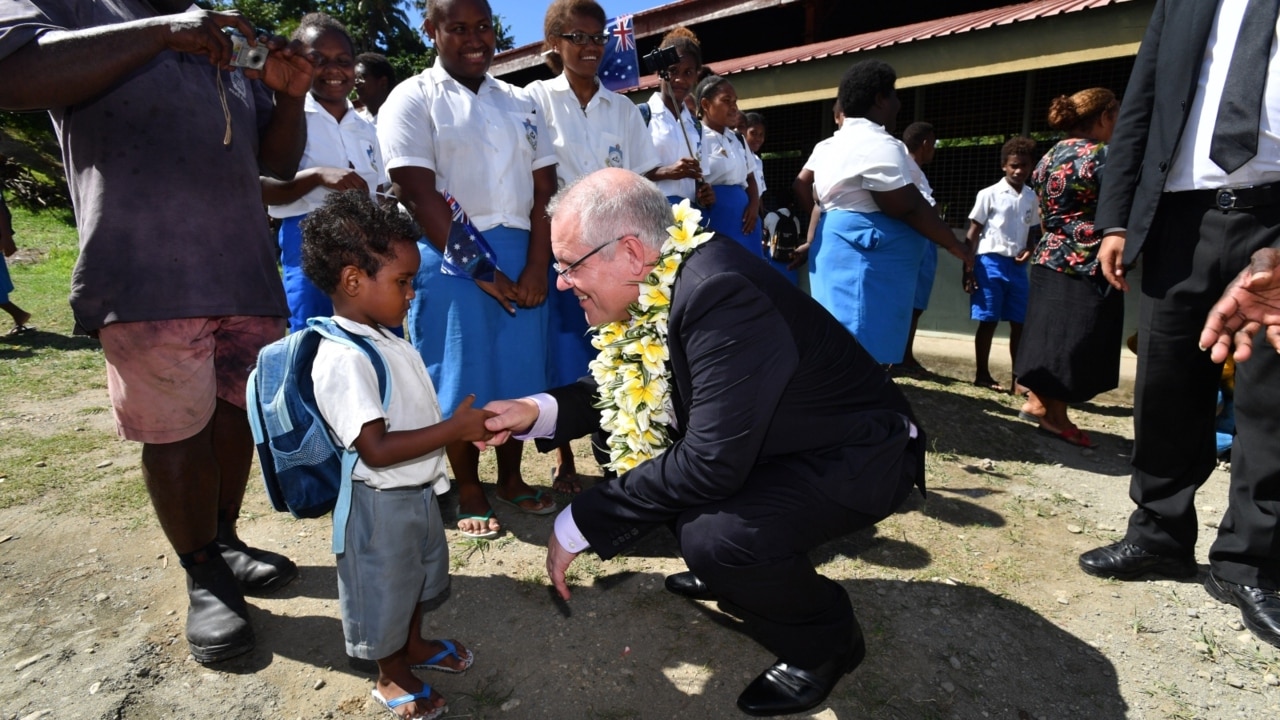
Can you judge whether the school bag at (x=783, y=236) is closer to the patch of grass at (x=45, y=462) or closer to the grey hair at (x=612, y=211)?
the grey hair at (x=612, y=211)

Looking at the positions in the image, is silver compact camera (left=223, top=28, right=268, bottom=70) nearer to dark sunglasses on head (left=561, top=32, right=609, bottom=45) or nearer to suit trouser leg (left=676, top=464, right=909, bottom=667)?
dark sunglasses on head (left=561, top=32, right=609, bottom=45)

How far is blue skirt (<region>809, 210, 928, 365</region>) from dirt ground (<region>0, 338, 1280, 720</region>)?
973 millimetres

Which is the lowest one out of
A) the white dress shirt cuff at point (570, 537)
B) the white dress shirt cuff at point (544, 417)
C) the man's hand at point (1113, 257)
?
the white dress shirt cuff at point (570, 537)

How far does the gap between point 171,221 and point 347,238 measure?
69 cm

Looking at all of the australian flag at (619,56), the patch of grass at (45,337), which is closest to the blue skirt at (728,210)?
the australian flag at (619,56)

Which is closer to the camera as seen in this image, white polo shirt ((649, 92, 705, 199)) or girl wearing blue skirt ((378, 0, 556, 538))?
girl wearing blue skirt ((378, 0, 556, 538))

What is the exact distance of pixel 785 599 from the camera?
210 centimetres

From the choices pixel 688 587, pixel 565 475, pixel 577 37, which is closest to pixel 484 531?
pixel 565 475

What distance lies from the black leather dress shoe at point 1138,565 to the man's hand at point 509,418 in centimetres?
234

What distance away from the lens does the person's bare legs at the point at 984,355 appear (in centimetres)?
607

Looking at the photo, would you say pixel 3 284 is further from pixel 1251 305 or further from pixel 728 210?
pixel 1251 305

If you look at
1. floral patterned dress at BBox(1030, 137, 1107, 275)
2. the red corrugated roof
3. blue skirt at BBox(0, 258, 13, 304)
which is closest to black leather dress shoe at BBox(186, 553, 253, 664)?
floral patterned dress at BBox(1030, 137, 1107, 275)

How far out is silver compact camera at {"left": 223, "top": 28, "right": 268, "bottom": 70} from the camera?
211 cm

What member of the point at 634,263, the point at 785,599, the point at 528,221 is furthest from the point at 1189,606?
the point at 528,221
